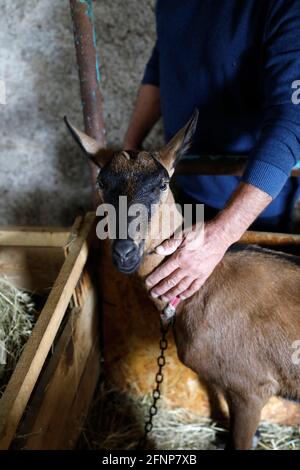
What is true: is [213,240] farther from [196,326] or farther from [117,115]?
[117,115]

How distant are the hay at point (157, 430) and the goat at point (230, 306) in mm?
575

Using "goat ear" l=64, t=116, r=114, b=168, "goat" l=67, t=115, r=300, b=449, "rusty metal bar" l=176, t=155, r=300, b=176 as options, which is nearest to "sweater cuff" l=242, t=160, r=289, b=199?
"goat" l=67, t=115, r=300, b=449

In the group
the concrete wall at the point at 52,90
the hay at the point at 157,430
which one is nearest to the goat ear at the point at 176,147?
the concrete wall at the point at 52,90

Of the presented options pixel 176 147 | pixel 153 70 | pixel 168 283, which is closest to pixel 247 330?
pixel 168 283

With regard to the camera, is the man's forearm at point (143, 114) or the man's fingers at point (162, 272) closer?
the man's fingers at point (162, 272)

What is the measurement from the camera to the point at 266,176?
5.59 feet

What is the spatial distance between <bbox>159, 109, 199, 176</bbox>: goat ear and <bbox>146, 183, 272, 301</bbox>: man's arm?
0.35 meters

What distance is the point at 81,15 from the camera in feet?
6.92

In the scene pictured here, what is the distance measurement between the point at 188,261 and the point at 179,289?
16cm

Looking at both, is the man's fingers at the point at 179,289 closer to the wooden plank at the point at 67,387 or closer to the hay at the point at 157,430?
the wooden plank at the point at 67,387

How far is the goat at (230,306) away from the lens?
73.2 inches

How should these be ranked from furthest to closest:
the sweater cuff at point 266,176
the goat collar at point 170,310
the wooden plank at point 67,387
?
the goat collar at point 170,310 < the wooden plank at point 67,387 < the sweater cuff at point 266,176
